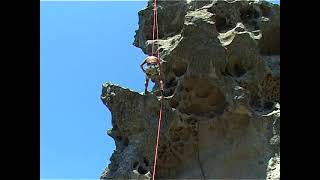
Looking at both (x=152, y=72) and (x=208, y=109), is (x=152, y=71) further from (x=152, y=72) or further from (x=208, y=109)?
(x=208, y=109)

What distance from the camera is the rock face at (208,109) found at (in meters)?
12.0

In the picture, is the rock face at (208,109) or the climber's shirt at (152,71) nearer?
the rock face at (208,109)

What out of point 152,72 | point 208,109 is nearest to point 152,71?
point 152,72

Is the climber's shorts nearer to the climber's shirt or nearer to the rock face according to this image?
the climber's shirt

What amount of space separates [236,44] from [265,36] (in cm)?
88

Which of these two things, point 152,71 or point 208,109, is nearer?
point 152,71

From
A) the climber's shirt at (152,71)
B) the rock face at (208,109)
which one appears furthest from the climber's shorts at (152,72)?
the rock face at (208,109)

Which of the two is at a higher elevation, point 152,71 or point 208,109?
point 152,71

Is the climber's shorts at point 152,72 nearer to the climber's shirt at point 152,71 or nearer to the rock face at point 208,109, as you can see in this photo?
the climber's shirt at point 152,71

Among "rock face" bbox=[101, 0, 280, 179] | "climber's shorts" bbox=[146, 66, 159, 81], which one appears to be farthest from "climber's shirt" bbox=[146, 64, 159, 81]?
"rock face" bbox=[101, 0, 280, 179]

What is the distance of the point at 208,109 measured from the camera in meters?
12.3
